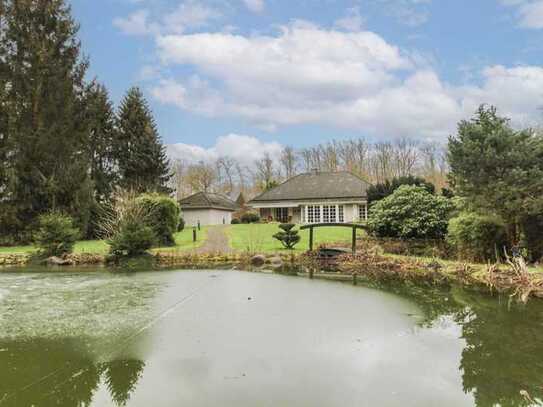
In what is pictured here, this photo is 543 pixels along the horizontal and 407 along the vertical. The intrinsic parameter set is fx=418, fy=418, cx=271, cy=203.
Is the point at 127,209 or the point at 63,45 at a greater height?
the point at 63,45

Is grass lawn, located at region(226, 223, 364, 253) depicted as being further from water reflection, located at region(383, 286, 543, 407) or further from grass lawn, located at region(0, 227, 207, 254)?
water reflection, located at region(383, 286, 543, 407)

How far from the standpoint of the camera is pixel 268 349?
584cm

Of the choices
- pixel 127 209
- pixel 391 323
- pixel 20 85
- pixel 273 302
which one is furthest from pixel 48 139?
pixel 391 323

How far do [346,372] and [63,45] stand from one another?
97.1 feet

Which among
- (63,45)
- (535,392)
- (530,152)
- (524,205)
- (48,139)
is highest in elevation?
(63,45)

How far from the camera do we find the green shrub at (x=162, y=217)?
21375mm

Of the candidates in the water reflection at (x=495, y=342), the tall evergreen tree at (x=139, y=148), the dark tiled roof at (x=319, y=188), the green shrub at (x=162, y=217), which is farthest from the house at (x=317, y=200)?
the water reflection at (x=495, y=342)

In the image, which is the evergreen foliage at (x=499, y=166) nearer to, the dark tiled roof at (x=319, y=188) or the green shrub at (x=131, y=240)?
the green shrub at (x=131, y=240)

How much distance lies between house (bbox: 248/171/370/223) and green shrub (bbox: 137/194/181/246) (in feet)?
51.4

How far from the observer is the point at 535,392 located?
4.48 meters

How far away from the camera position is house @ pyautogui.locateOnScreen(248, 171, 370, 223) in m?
34.2

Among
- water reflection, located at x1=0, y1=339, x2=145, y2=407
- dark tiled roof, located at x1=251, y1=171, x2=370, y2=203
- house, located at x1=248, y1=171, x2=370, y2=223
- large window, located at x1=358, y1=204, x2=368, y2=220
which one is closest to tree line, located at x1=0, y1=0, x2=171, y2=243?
house, located at x1=248, y1=171, x2=370, y2=223

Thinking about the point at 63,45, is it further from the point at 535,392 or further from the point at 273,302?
the point at 535,392

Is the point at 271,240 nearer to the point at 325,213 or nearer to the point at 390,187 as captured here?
the point at 390,187
